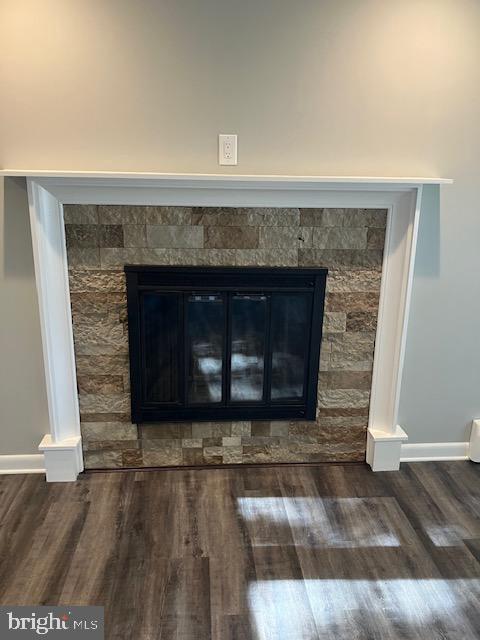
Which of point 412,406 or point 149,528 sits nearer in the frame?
point 149,528

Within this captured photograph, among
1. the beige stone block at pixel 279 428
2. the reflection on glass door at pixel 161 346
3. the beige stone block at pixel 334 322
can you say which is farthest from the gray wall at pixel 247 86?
the beige stone block at pixel 279 428

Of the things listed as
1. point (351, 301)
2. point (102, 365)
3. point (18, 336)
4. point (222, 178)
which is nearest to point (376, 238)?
point (351, 301)

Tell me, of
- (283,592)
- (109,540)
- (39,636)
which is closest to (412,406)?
(283,592)

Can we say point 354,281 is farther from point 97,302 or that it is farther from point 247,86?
point 97,302

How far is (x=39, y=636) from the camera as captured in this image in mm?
1702

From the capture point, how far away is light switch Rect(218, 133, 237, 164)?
83.5 inches

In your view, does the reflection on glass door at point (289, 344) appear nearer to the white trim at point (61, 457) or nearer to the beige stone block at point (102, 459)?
the beige stone block at point (102, 459)

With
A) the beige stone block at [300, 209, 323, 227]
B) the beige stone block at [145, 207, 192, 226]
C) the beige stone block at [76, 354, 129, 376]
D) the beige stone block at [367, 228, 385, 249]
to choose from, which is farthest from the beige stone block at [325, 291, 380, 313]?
the beige stone block at [76, 354, 129, 376]

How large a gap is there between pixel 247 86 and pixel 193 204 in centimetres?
50

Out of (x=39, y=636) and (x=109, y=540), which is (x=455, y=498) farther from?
(x=39, y=636)

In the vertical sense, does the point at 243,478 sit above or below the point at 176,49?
below

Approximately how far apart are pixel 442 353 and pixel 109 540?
5.59 ft

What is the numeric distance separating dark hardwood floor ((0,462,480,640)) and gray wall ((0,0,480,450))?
92 centimetres

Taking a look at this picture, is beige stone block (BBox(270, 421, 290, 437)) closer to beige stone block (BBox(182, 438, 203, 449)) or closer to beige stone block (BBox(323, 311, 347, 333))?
beige stone block (BBox(182, 438, 203, 449))
